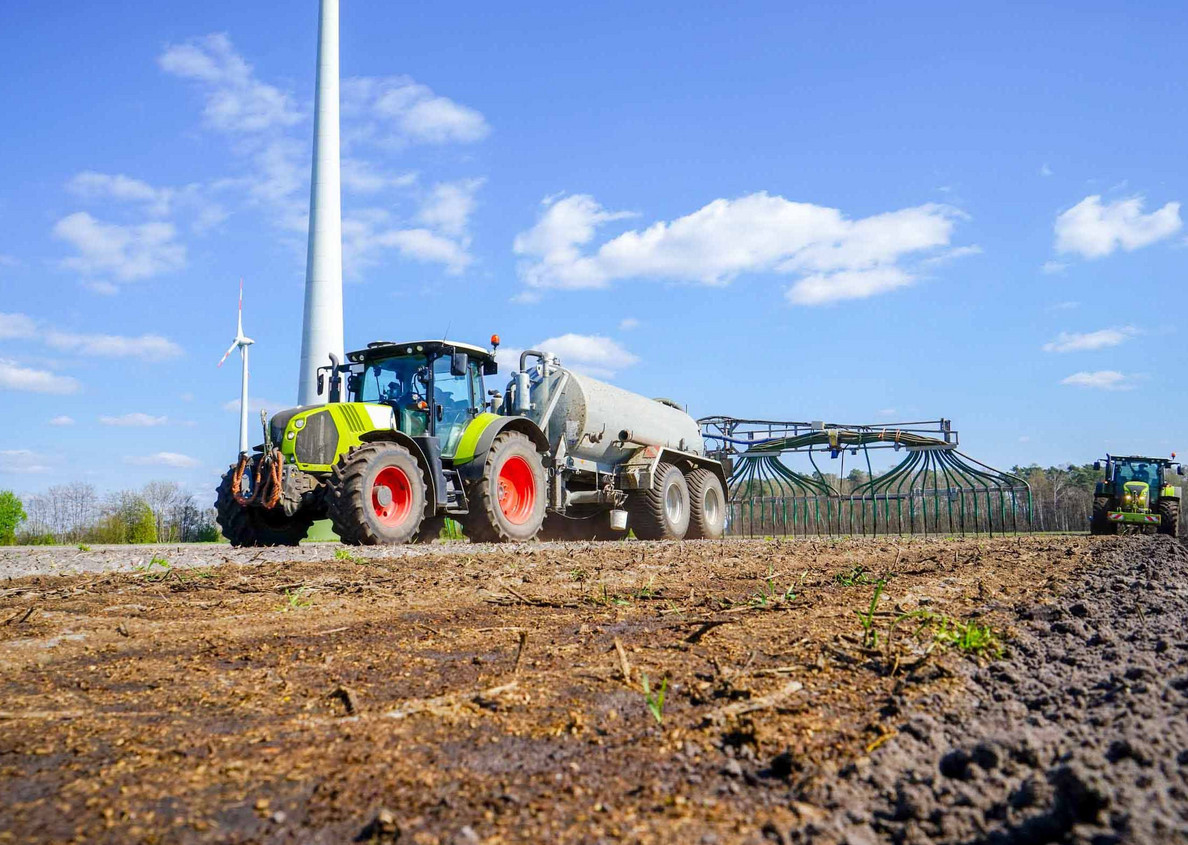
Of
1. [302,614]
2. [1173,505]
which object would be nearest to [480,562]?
[302,614]

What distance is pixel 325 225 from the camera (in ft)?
63.9

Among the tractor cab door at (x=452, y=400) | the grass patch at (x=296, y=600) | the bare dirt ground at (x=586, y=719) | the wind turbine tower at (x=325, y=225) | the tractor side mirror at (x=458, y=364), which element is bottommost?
the bare dirt ground at (x=586, y=719)

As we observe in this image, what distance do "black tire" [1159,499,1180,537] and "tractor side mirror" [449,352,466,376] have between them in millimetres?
16804

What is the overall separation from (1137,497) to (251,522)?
18.5 metres

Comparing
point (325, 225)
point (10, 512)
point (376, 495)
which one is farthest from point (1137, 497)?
point (10, 512)

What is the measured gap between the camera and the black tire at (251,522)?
1031 centimetres

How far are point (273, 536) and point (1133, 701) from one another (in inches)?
393

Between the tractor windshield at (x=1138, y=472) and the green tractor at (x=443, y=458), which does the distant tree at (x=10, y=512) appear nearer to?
the green tractor at (x=443, y=458)

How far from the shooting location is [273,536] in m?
10.7

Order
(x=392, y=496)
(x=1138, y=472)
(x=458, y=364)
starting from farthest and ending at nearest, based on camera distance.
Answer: (x=1138, y=472) < (x=458, y=364) < (x=392, y=496)

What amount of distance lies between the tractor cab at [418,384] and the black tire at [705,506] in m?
6.29

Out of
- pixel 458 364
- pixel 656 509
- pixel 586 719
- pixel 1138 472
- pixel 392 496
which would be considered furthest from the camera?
pixel 1138 472

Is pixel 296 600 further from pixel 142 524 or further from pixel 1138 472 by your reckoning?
pixel 1138 472

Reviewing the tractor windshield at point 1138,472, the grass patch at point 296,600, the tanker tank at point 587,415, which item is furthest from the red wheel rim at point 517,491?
the tractor windshield at point 1138,472
